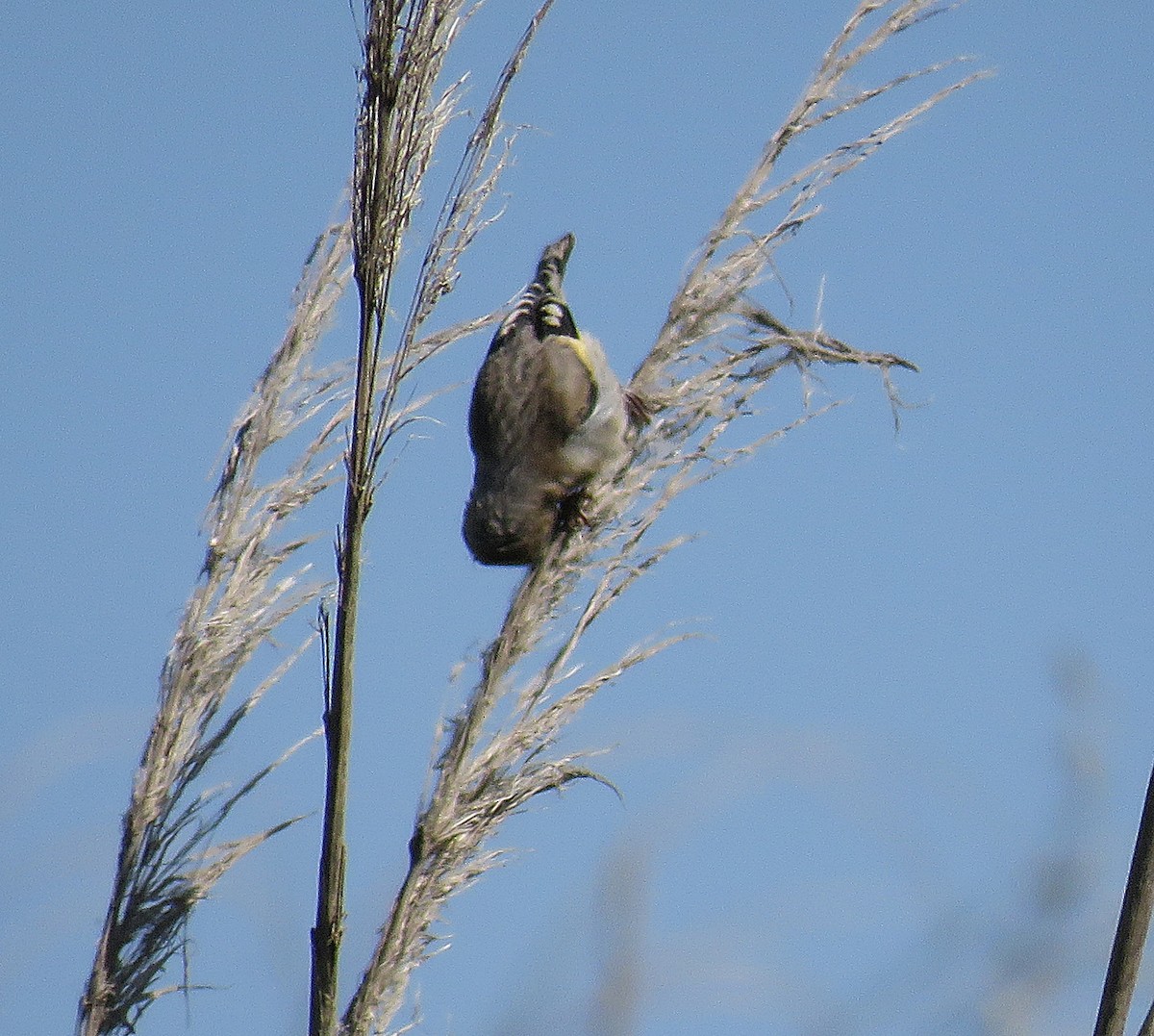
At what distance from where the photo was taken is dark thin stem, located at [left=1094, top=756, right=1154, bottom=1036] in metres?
1.48

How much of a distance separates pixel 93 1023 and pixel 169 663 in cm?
54

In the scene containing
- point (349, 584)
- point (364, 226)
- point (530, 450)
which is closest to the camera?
point (349, 584)

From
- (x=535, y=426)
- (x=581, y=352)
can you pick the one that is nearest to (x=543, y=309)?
(x=581, y=352)

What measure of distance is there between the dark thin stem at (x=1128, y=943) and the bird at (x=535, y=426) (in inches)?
110

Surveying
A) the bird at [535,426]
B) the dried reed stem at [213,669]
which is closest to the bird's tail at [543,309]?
the bird at [535,426]

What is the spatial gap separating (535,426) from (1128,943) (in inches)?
128

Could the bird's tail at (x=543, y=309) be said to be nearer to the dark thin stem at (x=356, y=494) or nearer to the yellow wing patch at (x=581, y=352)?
the yellow wing patch at (x=581, y=352)

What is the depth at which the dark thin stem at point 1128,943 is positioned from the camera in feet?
4.86

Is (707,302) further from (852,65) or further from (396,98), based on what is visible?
(396,98)

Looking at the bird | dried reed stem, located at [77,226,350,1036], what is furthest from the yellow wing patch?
dried reed stem, located at [77,226,350,1036]

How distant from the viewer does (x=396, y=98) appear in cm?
185

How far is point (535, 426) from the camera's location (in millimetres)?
4629

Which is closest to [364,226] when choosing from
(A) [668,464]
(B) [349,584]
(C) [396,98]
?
(C) [396,98]

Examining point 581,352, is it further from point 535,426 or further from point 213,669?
point 213,669
